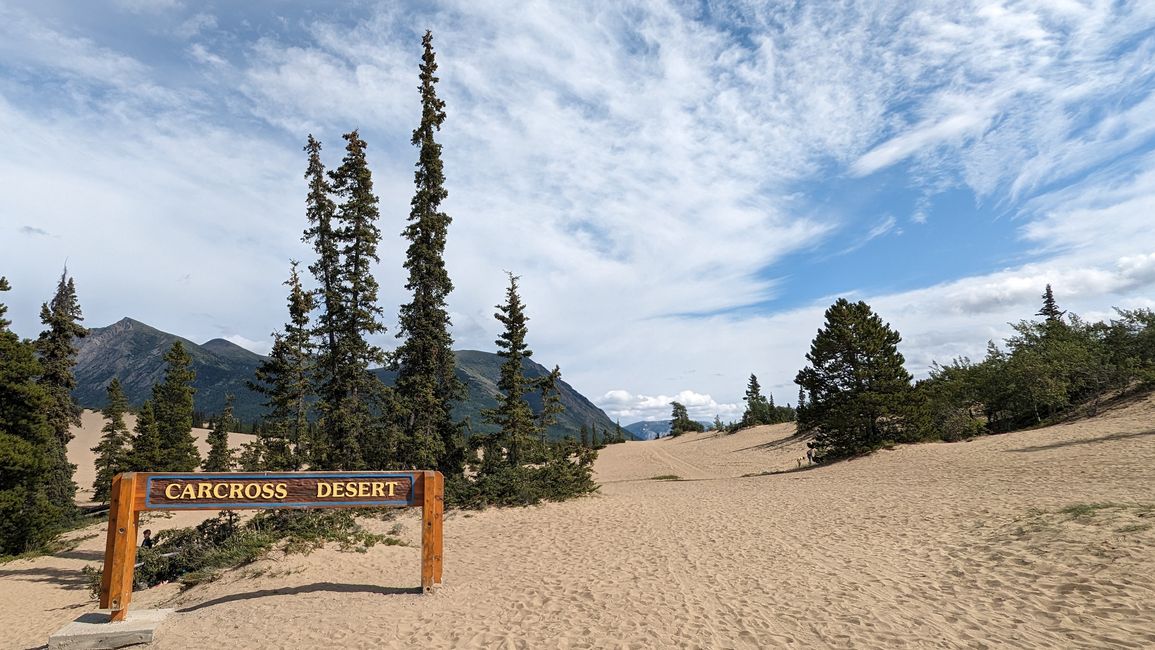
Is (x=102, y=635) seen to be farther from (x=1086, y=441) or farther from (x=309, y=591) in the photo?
(x=1086, y=441)

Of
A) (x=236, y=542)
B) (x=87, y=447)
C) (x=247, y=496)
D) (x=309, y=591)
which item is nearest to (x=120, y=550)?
(x=247, y=496)

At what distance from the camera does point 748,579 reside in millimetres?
10258

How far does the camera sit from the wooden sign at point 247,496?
9.24 m

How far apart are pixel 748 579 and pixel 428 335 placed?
1623cm

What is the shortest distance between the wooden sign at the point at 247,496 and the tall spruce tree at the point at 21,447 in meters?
19.3

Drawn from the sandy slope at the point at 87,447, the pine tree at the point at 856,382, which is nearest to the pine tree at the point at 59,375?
the sandy slope at the point at 87,447

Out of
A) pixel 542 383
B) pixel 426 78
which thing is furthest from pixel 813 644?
pixel 426 78

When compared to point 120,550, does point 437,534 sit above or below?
below

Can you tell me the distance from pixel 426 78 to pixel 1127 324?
44.3m

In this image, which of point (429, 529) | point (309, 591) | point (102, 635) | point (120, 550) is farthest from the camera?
point (309, 591)

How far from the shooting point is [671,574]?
10.9 m

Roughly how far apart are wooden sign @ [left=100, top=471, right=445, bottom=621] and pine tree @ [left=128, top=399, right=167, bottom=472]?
127 feet

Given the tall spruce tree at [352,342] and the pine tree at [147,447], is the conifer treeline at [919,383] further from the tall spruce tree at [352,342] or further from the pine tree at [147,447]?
the pine tree at [147,447]

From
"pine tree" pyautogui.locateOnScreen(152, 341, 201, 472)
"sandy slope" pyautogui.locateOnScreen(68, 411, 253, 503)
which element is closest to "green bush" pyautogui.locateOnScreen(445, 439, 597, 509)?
"pine tree" pyautogui.locateOnScreen(152, 341, 201, 472)
